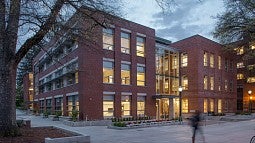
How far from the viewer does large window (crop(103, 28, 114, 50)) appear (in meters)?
36.5

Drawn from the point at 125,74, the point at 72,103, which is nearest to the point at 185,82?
the point at 125,74

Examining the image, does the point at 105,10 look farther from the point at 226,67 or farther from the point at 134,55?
the point at 226,67

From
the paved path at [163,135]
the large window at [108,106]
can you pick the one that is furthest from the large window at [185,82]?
the paved path at [163,135]

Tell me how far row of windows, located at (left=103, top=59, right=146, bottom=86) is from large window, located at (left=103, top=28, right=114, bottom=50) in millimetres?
1579

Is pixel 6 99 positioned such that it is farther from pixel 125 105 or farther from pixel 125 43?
pixel 125 43

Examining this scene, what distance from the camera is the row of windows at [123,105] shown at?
3616 centimetres

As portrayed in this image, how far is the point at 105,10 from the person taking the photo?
→ 1480 cm

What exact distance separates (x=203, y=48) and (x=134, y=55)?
15046 mm

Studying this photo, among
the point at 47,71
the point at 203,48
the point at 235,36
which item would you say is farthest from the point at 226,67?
the point at 235,36

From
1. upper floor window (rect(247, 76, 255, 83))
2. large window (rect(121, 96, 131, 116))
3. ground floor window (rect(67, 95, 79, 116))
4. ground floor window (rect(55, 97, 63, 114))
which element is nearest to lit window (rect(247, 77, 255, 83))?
upper floor window (rect(247, 76, 255, 83))

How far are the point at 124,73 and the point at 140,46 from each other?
4.51 meters

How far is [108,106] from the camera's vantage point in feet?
119

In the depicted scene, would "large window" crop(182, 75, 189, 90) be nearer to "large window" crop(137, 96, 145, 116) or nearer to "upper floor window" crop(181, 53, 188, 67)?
"upper floor window" crop(181, 53, 188, 67)

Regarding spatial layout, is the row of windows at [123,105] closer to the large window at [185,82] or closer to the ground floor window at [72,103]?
the ground floor window at [72,103]
